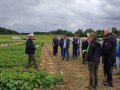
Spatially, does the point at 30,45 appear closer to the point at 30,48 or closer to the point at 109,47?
the point at 30,48

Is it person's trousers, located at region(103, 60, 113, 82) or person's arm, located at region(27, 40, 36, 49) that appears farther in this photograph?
person's arm, located at region(27, 40, 36, 49)

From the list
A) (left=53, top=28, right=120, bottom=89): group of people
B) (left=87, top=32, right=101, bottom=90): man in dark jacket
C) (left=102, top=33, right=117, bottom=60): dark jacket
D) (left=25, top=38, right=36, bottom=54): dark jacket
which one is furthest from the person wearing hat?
(left=87, top=32, right=101, bottom=90): man in dark jacket

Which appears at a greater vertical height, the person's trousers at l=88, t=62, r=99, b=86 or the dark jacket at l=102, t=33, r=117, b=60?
the dark jacket at l=102, t=33, r=117, b=60

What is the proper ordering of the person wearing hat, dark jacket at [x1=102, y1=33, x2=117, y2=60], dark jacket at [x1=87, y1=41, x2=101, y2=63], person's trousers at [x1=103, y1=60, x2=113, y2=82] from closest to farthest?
dark jacket at [x1=87, y1=41, x2=101, y2=63] → dark jacket at [x1=102, y1=33, x2=117, y2=60] → person's trousers at [x1=103, y1=60, x2=113, y2=82] → the person wearing hat

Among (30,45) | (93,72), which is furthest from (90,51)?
(30,45)

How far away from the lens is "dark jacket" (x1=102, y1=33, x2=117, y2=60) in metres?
13.2

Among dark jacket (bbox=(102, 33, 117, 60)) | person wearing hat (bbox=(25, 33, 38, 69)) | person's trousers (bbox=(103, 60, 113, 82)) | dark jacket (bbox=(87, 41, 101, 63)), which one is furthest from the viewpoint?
person wearing hat (bbox=(25, 33, 38, 69))

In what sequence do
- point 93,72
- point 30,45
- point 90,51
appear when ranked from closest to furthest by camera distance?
point 90,51
point 93,72
point 30,45

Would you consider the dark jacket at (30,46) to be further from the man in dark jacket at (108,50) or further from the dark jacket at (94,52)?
the dark jacket at (94,52)

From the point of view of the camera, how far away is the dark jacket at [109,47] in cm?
1323

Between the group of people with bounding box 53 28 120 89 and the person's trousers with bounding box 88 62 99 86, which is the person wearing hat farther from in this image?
the person's trousers with bounding box 88 62 99 86

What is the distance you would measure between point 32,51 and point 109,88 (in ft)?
21.9

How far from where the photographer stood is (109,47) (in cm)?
1323

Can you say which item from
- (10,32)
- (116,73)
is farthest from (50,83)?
(10,32)
